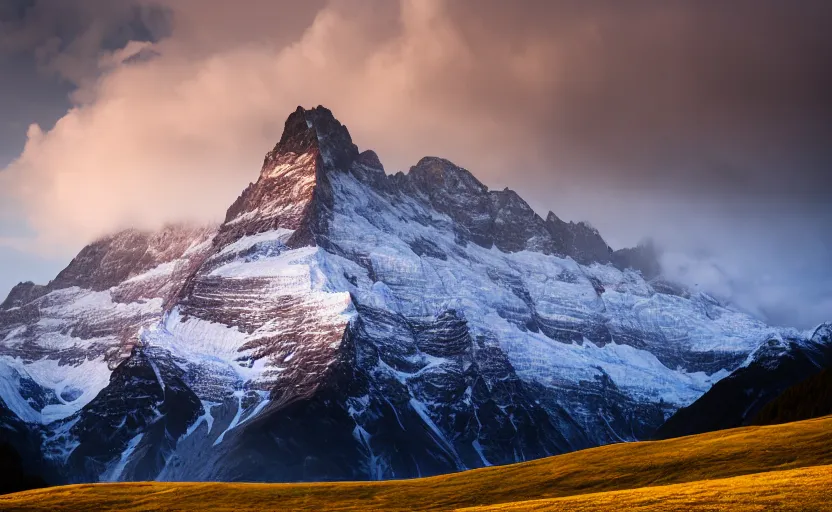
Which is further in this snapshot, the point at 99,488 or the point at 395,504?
the point at 99,488

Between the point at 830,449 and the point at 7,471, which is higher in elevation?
the point at 7,471

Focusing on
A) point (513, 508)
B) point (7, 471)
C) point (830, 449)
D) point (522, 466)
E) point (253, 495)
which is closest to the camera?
point (513, 508)

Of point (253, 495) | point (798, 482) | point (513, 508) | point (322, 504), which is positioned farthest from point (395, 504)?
point (798, 482)

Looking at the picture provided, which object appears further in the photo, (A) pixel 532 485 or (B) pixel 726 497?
(A) pixel 532 485

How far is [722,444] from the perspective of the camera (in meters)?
117

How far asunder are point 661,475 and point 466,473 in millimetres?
29227

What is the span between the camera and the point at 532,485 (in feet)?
376

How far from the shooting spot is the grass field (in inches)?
4085

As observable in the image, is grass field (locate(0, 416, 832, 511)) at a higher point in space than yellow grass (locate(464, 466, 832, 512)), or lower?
higher

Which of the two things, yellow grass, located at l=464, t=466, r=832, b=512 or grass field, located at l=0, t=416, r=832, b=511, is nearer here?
yellow grass, located at l=464, t=466, r=832, b=512

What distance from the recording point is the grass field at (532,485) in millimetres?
103750

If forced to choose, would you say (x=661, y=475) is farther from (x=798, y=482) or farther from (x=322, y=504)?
(x=322, y=504)

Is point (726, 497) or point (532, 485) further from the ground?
point (532, 485)

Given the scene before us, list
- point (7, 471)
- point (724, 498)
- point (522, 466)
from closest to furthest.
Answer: point (724, 498)
point (522, 466)
point (7, 471)
